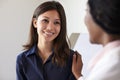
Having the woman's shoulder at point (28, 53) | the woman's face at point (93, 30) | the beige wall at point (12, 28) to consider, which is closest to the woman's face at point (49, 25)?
the woman's shoulder at point (28, 53)

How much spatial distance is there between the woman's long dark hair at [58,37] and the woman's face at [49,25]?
0.10 ft

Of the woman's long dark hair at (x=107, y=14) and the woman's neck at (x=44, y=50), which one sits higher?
the woman's long dark hair at (x=107, y=14)

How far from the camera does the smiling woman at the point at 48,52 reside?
4.84ft

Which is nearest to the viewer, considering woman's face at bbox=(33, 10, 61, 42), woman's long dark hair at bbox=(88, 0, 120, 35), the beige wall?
woman's long dark hair at bbox=(88, 0, 120, 35)

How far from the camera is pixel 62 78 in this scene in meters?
1.48

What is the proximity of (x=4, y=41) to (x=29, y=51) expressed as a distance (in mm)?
1152

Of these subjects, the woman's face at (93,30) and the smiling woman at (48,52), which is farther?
the smiling woman at (48,52)

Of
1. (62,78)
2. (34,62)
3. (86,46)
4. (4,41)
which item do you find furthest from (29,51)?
(4,41)

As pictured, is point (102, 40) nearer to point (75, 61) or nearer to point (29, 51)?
point (75, 61)

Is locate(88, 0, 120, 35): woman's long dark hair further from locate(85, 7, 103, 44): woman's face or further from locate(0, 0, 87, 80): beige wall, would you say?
locate(0, 0, 87, 80): beige wall

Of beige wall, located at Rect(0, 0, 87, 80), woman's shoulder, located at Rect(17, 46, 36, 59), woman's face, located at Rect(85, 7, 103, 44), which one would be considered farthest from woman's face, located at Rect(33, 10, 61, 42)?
beige wall, located at Rect(0, 0, 87, 80)

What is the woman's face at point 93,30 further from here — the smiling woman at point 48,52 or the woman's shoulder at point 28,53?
the woman's shoulder at point 28,53

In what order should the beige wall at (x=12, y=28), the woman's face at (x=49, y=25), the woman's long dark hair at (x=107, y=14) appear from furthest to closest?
1. the beige wall at (x=12, y=28)
2. the woman's face at (x=49, y=25)
3. the woman's long dark hair at (x=107, y=14)

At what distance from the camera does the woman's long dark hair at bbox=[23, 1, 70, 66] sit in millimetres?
1492
